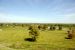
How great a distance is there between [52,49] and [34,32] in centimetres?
1247

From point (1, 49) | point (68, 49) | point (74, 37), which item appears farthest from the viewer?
point (74, 37)

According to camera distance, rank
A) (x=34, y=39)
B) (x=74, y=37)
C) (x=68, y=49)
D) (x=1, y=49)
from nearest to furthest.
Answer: (x=1, y=49)
(x=68, y=49)
(x=34, y=39)
(x=74, y=37)

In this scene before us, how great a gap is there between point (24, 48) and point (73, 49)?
827 centimetres

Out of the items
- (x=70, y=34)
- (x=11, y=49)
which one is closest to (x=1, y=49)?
(x=11, y=49)

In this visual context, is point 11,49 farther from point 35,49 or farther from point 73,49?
point 73,49

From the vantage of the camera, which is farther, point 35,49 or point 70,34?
point 70,34

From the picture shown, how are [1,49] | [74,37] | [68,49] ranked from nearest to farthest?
A: [1,49] < [68,49] < [74,37]

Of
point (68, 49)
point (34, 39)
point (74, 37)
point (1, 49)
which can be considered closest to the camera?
point (1, 49)

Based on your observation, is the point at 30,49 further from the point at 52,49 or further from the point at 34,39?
the point at 34,39

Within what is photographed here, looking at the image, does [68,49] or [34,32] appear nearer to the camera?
[68,49]

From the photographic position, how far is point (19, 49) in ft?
80.8

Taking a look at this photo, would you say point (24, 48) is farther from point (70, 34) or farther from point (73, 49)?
point (70, 34)

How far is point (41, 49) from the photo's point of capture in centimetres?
2484

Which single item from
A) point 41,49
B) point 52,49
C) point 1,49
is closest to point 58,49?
point 52,49
